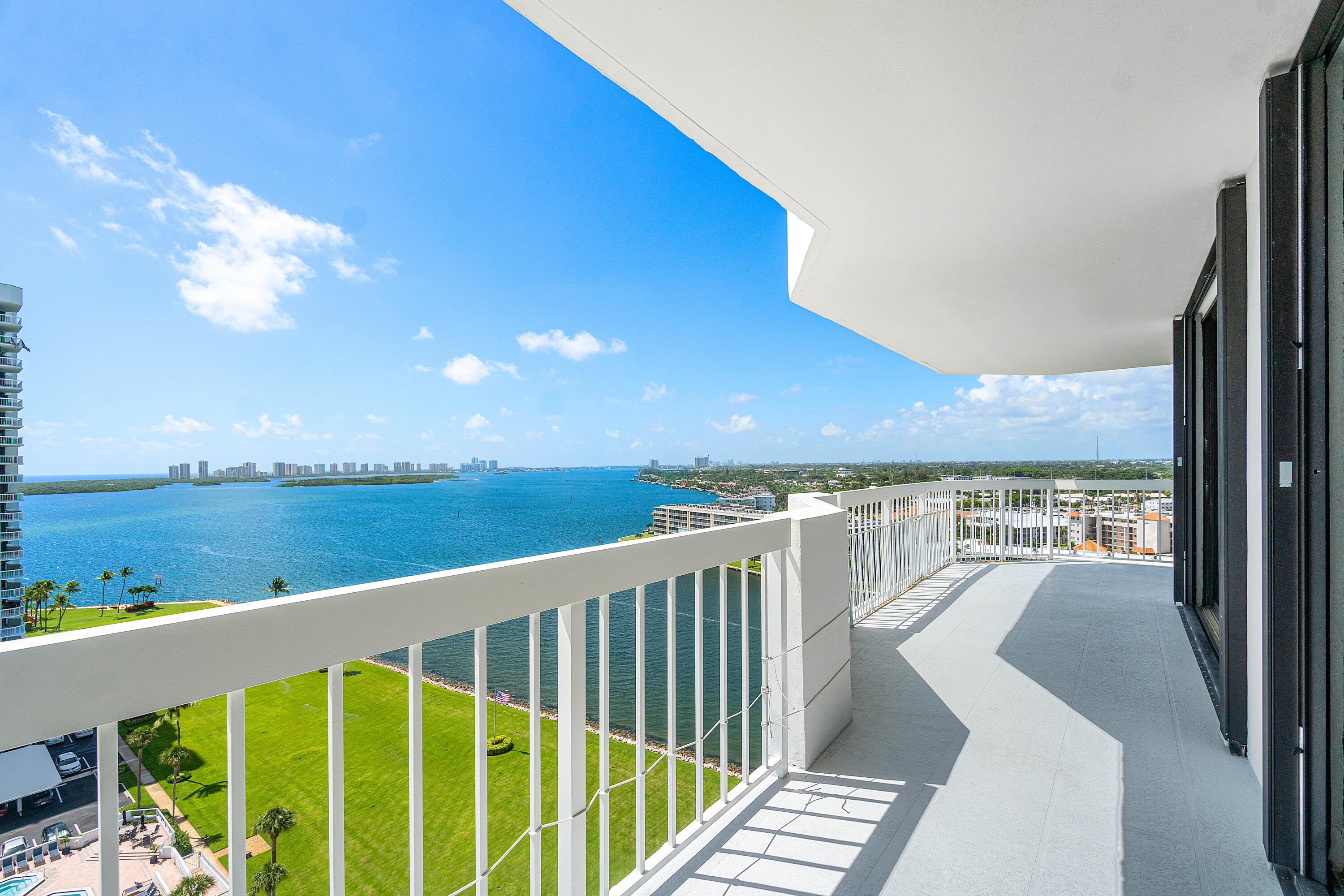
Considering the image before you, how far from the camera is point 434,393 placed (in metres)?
25.8

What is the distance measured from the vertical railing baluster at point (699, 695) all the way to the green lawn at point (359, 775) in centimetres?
34

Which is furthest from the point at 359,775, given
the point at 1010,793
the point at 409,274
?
the point at 409,274

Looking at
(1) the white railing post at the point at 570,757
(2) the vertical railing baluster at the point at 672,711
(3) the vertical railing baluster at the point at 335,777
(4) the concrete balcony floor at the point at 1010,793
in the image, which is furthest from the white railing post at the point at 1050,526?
(3) the vertical railing baluster at the point at 335,777

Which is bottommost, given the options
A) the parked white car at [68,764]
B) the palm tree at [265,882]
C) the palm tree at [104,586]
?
the palm tree at [265,882]

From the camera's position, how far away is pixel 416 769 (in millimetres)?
1024

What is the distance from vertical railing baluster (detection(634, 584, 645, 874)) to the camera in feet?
5.07

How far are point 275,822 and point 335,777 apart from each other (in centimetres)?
87

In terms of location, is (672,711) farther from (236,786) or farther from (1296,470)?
(1296,470)

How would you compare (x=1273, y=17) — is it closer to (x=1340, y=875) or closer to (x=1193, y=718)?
(x=1340, y=875)

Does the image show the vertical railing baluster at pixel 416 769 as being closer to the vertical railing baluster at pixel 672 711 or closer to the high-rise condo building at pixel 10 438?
the vertical railing baluster at pixel 672 711

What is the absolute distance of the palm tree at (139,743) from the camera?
0.82 metres

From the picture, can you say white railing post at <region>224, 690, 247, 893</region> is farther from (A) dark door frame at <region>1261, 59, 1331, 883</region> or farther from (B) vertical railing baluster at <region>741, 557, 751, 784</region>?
(A) dark door frame at <region>1261, 59, 1331, 883</region>

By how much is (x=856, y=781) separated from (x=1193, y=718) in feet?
5.68

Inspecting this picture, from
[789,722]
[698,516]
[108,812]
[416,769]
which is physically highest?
[698,516]
